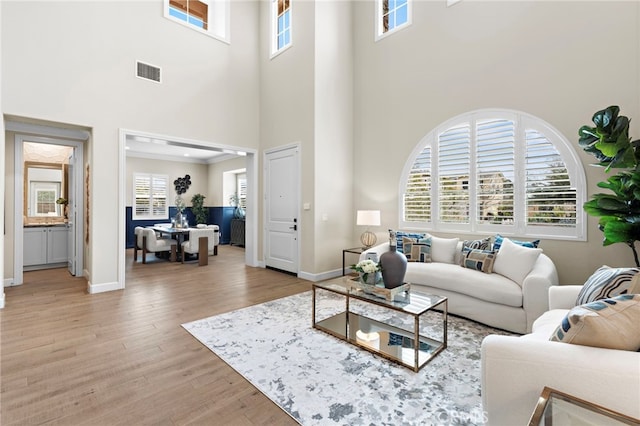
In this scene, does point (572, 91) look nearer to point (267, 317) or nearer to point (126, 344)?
point (267, 317)

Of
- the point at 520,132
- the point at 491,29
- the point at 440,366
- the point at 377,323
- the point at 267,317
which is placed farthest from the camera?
the point at 491,29

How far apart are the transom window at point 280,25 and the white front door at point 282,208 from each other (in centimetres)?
220

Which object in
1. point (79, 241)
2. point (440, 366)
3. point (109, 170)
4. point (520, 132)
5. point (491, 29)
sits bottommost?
point (440, 366)

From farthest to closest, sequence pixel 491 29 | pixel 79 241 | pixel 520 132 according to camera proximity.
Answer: pixel 79 241 < pixel 491 29 < pixel 520 132

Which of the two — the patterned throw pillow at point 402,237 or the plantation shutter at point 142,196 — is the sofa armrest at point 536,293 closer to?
the patterned throw pillow at point 402,237

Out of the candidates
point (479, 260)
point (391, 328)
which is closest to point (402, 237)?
point (479, 260)

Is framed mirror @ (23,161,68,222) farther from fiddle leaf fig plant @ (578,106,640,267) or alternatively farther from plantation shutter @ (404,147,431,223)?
fiddle leaf fig plant @ (578,106,640,267)

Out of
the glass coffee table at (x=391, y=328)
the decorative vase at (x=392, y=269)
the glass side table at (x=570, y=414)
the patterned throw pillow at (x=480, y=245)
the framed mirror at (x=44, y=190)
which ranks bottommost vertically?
the glass coffee table at (x=391, y=328)

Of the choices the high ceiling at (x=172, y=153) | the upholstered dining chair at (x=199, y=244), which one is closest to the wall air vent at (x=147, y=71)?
the high ceiling at (x=172, y=153)

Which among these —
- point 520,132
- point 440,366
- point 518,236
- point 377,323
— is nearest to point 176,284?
point 377,323

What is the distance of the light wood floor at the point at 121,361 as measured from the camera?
1847mm

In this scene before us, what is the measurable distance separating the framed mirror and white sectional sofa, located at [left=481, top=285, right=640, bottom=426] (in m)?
7.98

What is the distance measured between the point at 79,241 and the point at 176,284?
2074 mm

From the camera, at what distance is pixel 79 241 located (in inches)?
208
